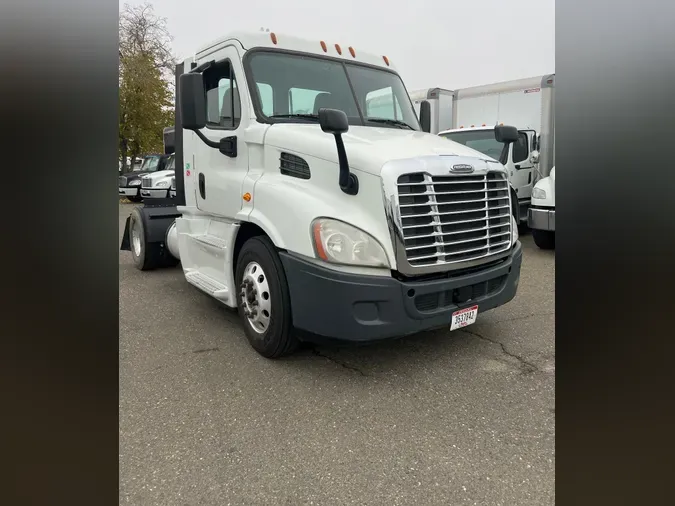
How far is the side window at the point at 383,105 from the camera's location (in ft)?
15.3

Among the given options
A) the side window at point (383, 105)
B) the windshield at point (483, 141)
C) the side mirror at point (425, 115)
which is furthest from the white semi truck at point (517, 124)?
the side window at point (383, 105)

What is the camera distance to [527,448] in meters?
2.70

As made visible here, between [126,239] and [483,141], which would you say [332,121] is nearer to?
[126,239]

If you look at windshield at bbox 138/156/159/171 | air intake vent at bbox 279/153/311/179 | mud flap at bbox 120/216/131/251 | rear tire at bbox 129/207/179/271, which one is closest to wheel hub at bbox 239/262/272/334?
air intake vent at bbox 279/153/311/179

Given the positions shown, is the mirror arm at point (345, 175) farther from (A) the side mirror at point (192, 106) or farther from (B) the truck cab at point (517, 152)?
(B) the truck cab at point (517, 152)

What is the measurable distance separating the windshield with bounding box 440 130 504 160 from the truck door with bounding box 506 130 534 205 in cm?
31

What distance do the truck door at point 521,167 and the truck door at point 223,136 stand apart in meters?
6.99

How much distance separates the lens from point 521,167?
33.2 feet

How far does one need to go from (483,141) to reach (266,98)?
718 cm
